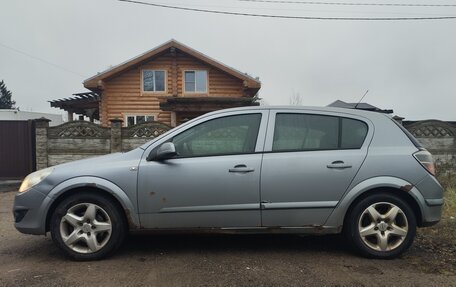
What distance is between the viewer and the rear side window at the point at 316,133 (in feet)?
14.1

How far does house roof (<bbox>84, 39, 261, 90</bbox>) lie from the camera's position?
18562 millimetres

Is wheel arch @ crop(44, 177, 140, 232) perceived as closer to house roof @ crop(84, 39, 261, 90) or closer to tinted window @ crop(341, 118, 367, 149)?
tinted window @ crop(341, 118, 367, 149)

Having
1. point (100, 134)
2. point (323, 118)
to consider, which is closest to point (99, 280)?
point (323, 118)

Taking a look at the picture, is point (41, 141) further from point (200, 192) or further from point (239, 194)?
point (239, 194)

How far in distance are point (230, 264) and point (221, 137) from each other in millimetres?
1351

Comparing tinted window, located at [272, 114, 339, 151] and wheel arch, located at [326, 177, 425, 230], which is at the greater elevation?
tinted window, located at [272, 114, 339, 151]

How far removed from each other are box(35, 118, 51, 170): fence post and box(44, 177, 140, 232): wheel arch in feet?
26.2

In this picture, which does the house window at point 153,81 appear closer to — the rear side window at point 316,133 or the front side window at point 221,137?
the front side window at point 221,137

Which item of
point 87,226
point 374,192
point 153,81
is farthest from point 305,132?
point 153,81

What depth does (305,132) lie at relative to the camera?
14.3 ft

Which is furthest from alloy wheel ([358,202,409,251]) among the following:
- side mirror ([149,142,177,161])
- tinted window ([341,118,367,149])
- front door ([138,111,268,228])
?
side mirror ([149,142,177,161])

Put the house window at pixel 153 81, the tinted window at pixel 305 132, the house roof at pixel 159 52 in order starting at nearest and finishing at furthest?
the tinted window at pixel 305 132, the house roof at pixel 159 52, the house window at pixel 153 81

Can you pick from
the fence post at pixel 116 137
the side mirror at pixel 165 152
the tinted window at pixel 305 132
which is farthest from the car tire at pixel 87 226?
the fence post at pixel 116 137

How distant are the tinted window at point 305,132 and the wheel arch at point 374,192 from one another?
53cm
